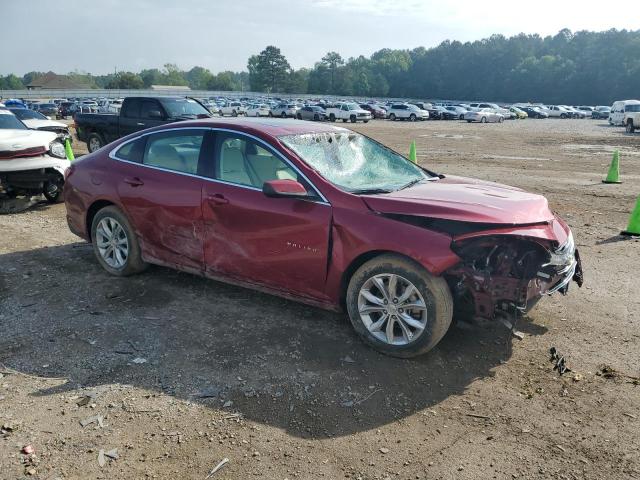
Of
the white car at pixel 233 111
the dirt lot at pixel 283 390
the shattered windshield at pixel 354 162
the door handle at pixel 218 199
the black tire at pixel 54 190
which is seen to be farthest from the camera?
the white car at pixel 233 111

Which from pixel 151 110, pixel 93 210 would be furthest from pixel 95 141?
pixel 93 210

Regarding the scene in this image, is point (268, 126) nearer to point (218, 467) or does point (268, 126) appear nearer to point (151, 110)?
point (218, 467)

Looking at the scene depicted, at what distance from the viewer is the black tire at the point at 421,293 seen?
12.4 feet

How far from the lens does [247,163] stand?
15.5 ft

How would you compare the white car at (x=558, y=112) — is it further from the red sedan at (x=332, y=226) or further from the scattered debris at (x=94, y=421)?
the scattered debris at (x=94, y=421)

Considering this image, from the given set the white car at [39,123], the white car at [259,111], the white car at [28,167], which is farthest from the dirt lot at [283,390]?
the white car at [259,111]

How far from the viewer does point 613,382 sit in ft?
12.4

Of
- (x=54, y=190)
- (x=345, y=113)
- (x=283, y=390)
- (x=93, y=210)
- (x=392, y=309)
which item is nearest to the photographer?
(x=283, y=390)

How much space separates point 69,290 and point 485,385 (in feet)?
13.5

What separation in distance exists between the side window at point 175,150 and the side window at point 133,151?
7cm

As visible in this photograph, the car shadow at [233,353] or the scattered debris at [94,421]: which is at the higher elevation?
the car shadow at [233,353]

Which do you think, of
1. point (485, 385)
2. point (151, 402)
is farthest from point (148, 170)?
point (485, 385)

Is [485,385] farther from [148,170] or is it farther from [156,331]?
[148,170]

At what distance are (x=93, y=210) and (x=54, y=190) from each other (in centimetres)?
441
